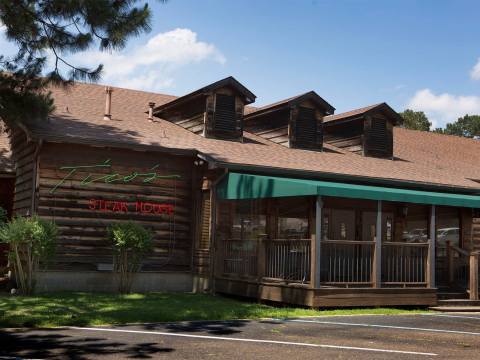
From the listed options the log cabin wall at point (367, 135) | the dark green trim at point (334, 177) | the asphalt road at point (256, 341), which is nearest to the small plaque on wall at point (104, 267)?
the dark green trim at point (334, 177)

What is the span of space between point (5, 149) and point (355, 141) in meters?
12.2

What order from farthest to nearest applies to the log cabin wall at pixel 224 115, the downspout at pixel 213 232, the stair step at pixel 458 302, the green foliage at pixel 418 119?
the green foliage at pixel 418 119 < the log cabin wall at pixel 224 115 < the downspout at pixel 213 232 < the stair step at pixel 458 302

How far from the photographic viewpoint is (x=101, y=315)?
12125 millimetres

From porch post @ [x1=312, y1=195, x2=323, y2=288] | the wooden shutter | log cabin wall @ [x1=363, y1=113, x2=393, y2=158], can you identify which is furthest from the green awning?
log cabin wall @ [x1=363, y1=113, x2=393, y2=158]

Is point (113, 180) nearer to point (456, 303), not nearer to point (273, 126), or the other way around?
point (273, 126)

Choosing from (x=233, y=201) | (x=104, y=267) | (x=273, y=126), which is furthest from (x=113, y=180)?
(x=273, y=126)

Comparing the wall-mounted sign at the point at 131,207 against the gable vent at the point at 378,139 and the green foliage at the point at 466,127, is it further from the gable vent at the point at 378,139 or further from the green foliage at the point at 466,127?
the green foliage at the point at 466,127

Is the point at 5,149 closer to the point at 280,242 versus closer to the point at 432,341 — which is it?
the point at 280,242

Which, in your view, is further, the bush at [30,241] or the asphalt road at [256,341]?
the bush at [30,241]

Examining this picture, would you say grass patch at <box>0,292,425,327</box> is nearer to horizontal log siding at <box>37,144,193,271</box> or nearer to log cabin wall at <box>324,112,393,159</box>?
horizontal log siding at <box>37,144,193,271</box>

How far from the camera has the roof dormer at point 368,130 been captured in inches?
936

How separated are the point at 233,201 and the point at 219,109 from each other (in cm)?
377

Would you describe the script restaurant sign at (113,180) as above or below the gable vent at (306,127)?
below

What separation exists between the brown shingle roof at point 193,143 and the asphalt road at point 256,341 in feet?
21.5
